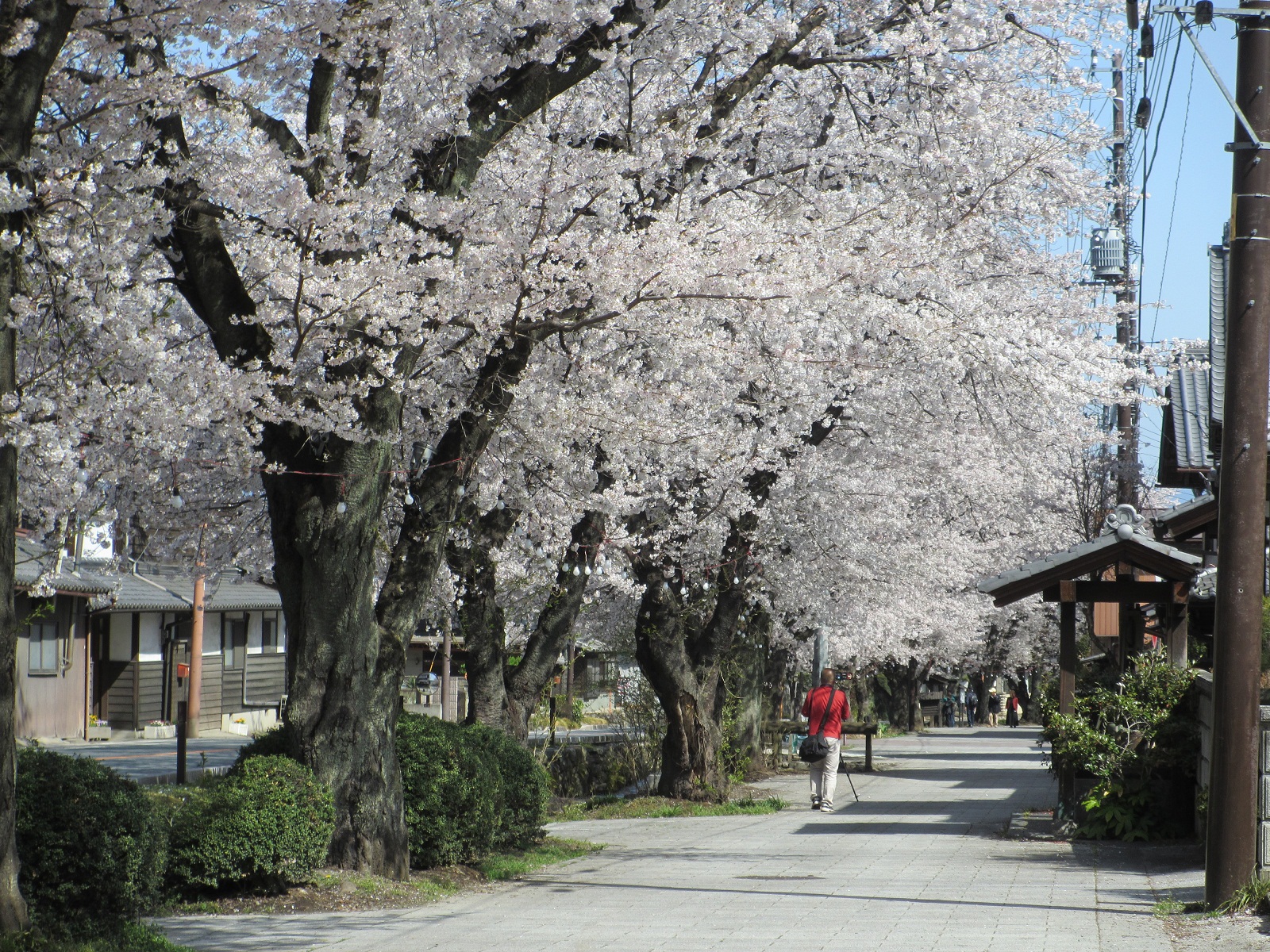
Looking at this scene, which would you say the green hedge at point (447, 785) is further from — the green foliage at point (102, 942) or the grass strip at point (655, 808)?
the grass strip at point (655, 808)

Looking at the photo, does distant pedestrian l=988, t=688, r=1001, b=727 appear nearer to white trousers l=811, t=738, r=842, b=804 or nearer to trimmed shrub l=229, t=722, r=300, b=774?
white trousers l=811, t=738, r=842, b=804

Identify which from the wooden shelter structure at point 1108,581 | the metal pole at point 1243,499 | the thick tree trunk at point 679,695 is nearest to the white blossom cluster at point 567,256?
the thick tree trunk at point 679,695

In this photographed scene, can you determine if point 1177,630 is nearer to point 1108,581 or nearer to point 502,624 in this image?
point 1108,581

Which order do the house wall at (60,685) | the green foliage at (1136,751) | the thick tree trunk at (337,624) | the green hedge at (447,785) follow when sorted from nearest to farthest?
1. the thick tree trunk at (337,624)
2. the green hedge at (447,785)
3. the green foliage at (1136,751)
4. the house wall at (60,685)

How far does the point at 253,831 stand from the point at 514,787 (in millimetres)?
4006

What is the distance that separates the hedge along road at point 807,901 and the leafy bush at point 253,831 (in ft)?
1.40

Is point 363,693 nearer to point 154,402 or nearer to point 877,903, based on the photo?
point 154,402

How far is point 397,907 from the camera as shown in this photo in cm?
914

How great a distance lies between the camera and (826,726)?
16.0 metres

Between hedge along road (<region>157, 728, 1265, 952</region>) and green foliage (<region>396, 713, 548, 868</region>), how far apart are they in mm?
639

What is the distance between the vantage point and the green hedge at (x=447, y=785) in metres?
10.6

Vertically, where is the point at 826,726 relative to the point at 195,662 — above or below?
above

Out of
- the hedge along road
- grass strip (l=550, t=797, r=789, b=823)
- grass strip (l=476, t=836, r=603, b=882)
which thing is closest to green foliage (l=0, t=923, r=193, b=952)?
the hedge along road

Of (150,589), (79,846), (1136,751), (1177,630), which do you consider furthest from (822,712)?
(150,589)
